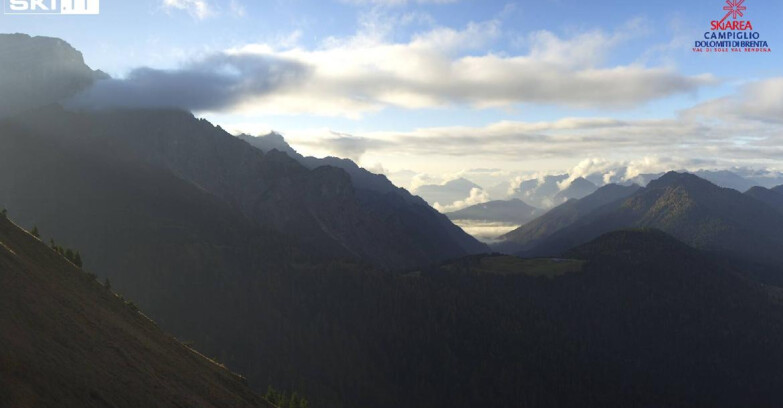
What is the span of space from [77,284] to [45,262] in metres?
7.06

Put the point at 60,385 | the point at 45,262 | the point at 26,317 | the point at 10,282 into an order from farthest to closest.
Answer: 1. the point at 45,262
2. the point at 10,282
3. the point at 26,317
4. the point at 60,385

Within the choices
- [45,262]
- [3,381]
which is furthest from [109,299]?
[3,381]

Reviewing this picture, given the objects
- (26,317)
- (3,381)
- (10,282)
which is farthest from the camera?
(10,282)

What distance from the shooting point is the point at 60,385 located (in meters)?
60.1

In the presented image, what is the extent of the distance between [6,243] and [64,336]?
108 ft

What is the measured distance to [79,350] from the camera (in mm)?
72312

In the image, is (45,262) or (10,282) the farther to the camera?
(45,262)

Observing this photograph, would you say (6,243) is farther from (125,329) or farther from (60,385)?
(60,385)

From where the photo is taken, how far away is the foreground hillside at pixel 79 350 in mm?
59531

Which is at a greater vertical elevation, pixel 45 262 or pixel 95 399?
pixel 45 262


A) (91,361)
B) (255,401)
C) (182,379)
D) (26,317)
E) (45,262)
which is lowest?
(255,401)

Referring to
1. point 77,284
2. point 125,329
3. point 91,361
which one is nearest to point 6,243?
point 77,284

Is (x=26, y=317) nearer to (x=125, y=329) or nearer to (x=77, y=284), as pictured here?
(x=125, y=329)

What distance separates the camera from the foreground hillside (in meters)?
59.5
